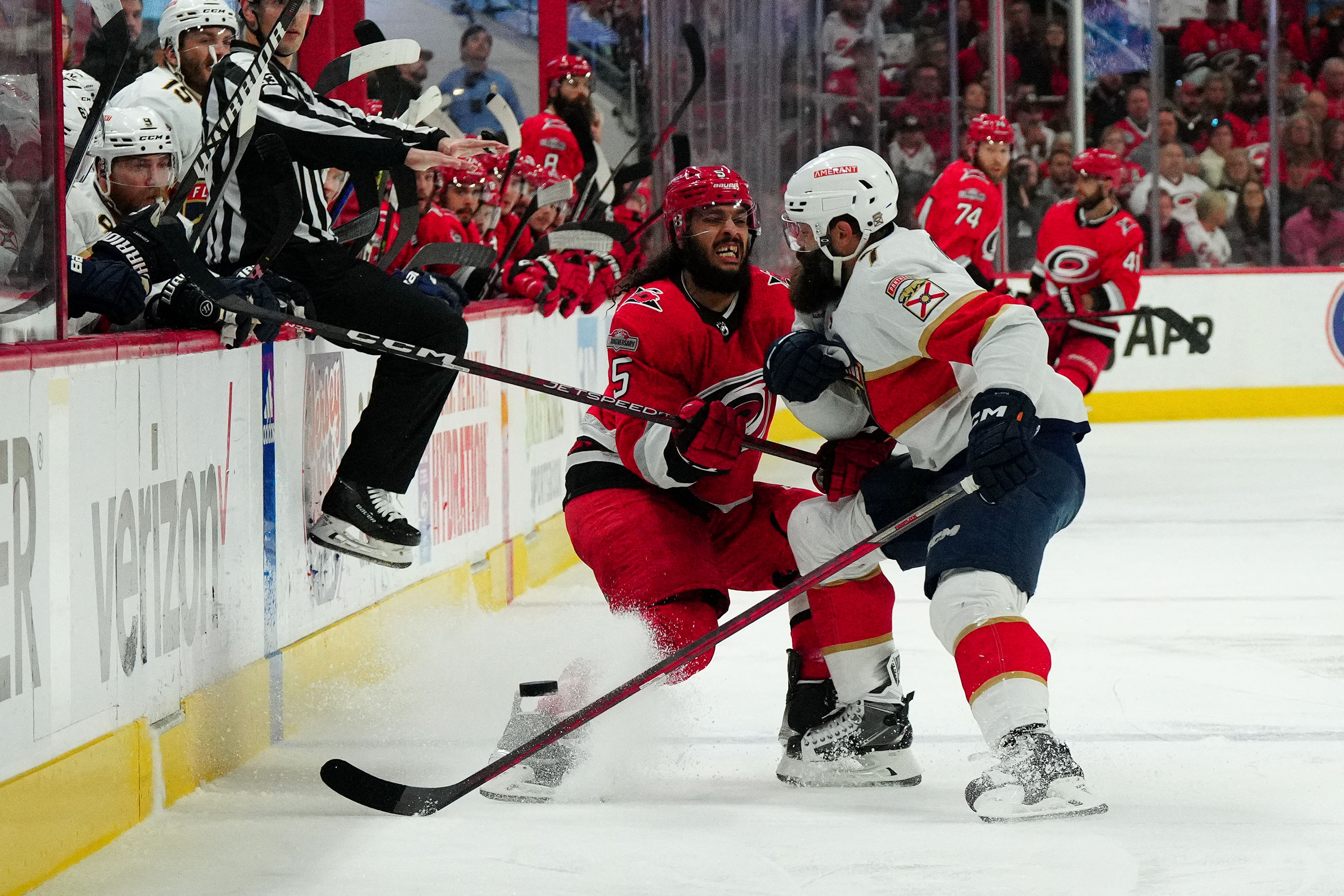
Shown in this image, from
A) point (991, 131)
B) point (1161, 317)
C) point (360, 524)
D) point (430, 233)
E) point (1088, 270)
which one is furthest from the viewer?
point (1161, 317)

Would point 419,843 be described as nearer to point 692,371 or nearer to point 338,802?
point 338,802

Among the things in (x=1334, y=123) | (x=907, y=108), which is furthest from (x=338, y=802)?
(x=1334, y=123)

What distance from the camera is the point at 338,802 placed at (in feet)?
9.74

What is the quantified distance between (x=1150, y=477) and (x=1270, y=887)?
566cm

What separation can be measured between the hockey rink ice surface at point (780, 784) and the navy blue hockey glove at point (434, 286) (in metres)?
0.85

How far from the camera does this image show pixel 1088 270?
7434 mm

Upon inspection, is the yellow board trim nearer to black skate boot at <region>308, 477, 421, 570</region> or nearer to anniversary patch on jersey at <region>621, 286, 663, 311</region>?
black skate boot at <region>308, 477, 421, 570</region>

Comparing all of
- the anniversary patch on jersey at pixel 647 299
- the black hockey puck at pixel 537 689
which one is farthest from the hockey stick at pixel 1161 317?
the black hockey puck at pixel 537 689

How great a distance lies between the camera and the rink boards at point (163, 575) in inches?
96.3

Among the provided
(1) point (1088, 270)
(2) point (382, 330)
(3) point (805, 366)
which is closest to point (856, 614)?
(3) point (805, 366)

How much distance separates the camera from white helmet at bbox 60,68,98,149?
3334 millimetres

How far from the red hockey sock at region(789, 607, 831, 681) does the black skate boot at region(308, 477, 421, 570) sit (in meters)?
0.89

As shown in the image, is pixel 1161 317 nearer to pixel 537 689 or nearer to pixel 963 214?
pixel 963 214

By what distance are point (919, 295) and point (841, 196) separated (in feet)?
0.84
